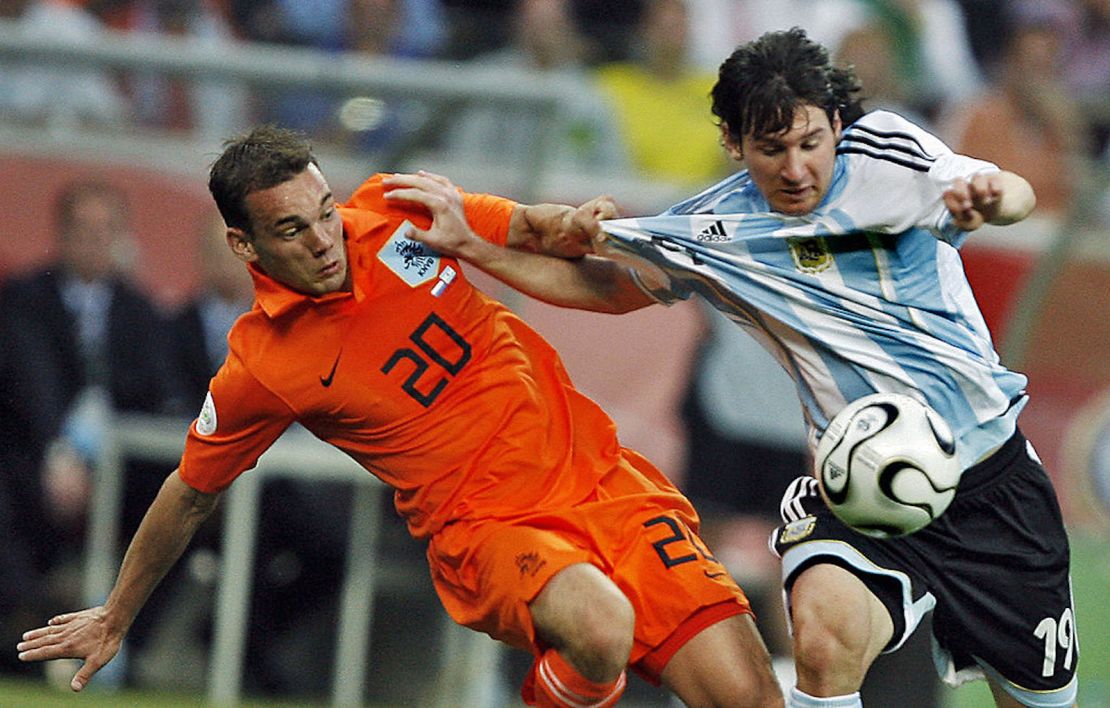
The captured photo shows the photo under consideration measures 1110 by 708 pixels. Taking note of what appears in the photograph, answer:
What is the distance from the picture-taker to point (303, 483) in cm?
866

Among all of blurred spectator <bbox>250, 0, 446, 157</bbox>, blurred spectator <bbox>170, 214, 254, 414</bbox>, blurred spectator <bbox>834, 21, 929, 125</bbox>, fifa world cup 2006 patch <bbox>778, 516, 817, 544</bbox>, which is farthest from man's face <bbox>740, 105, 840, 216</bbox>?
blurred spectator <bbox>250, 0, 446, 157</bbox>

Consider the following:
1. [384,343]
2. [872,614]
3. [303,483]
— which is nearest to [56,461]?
[303,483]

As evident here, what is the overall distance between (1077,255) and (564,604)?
14.7 feet

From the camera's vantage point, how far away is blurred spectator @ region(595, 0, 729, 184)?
9.35 metres

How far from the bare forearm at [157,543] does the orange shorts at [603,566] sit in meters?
0.72

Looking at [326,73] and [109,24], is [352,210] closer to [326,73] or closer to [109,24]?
[326,73]

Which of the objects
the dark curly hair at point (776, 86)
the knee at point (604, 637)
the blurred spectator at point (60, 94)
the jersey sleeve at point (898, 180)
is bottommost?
the knee at point (604, 637)

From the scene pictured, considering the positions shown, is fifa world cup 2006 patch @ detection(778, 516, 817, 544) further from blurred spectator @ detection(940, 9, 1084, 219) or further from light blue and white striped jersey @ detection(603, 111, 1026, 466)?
blurred spectator @ detection(940, 9, 1084, 219)

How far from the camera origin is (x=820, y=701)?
16.3 ft

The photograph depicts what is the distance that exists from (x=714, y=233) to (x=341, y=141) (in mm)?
3447

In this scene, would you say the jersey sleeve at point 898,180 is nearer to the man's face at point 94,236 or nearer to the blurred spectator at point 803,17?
the man's face at point 94,236

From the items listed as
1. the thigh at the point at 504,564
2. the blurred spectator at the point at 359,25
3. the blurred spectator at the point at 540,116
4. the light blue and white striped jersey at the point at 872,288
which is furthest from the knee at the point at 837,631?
the blurred spectator at the point at 359,25

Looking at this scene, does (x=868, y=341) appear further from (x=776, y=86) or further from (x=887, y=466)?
(x=776, y=86)

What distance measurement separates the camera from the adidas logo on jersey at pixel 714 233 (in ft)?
17.3
